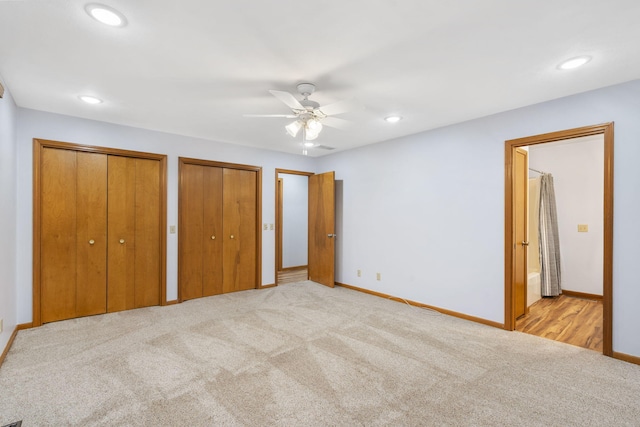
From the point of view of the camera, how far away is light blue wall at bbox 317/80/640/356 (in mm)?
2549

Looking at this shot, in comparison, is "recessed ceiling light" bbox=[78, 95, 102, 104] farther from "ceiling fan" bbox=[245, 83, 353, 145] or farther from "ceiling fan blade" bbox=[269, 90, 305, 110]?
"ceiling fan blade" bbox=[269, 90, 305, 110]

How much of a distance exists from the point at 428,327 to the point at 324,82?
2.74m

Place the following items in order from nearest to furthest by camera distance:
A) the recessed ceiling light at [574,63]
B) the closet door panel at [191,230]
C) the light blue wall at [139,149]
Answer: the recessed ceiling light at [574,63] < the light blue wall at [139,149] < the closet door panel at [191,230]

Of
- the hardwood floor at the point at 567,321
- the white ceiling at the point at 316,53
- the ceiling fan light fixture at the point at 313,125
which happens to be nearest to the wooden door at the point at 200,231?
the white ceiling at the point at 316,53

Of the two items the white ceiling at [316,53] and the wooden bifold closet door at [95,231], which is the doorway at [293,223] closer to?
the wooden bifold closet door at [95,231]

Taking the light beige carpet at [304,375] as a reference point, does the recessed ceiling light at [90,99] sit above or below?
above

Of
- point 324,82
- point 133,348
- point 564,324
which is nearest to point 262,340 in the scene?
point 133,348

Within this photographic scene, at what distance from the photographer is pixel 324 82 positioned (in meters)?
2.51

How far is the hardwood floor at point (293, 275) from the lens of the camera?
18.6ft

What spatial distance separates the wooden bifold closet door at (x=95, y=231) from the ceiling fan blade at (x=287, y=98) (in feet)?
8.15

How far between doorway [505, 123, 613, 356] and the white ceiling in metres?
0.39

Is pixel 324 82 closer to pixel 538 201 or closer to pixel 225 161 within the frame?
pixel 225 161

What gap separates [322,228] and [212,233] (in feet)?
6.05

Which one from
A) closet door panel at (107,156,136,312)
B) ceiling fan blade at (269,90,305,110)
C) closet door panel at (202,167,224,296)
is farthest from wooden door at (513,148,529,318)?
closet door panel at (107,156,136,312)
